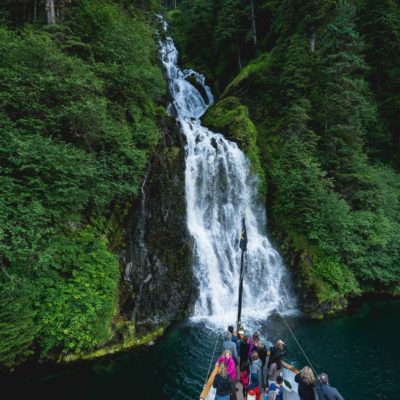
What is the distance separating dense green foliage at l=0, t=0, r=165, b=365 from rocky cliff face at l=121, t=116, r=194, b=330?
1.17 m

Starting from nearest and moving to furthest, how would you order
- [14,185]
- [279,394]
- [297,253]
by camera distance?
[279,394]
[14,185]
[297,253]

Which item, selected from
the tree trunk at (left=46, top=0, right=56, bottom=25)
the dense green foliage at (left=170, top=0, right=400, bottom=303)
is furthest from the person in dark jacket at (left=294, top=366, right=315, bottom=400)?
the tree trunk at (left=46, top=0, right=56, bottom=25)

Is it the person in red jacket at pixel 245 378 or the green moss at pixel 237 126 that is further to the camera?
the green moss at pixel 237 126

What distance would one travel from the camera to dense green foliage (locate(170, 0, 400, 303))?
44.1ft

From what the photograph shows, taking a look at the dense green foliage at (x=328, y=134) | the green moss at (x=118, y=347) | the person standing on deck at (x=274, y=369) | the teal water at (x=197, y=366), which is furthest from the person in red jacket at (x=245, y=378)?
the dense green foliage at (x=328, y=134)

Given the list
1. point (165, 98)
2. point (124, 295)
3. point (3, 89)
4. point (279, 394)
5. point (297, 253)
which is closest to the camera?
point (279, 394)

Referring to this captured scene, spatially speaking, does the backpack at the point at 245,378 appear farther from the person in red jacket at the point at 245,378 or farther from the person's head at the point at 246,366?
the person's head at the point at 246,366

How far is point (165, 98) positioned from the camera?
2119cm

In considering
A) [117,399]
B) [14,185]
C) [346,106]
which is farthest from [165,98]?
[117,399]

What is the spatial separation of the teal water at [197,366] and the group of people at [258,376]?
2.73 metres

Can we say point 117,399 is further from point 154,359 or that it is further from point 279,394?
point 279,394

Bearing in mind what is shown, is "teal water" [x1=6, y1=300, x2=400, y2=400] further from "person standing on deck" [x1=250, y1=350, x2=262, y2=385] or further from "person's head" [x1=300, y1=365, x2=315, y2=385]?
"person's head" [x1=300, y1=365, x2=315, y2=385]

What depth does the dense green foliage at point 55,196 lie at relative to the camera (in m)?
6.16

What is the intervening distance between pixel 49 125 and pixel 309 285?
15.9m
